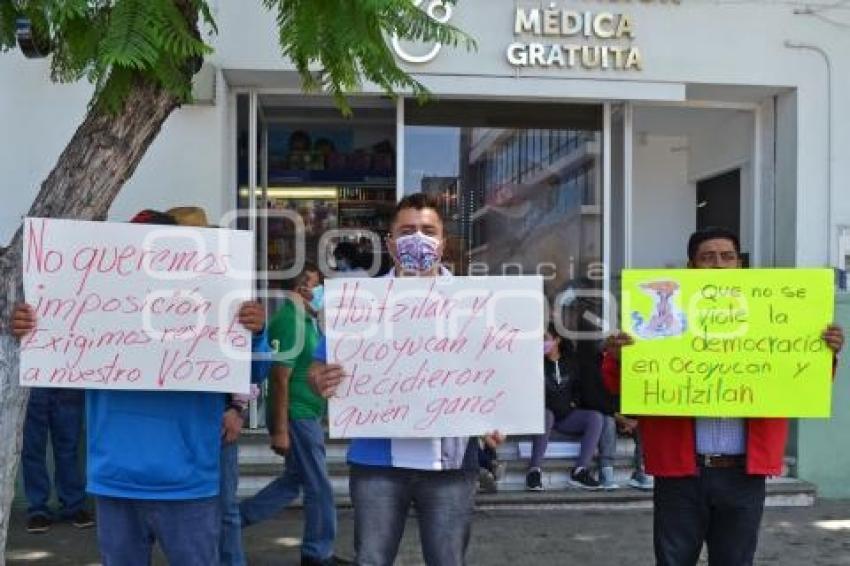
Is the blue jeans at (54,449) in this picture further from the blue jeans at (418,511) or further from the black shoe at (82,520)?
the blue jeans at (418,511)

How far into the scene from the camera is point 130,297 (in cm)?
326

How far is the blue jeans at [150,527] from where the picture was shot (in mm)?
3133

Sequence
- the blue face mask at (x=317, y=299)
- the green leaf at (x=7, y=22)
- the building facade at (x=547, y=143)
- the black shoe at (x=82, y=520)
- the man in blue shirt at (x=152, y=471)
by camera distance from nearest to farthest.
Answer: the man in blue shirt at (x=152, y=471) → the green leaf at (x=7, y=22) → the blue face mask at (x=317, y=299) → the black shoe at (x=82, y=520) → the building facade at (x=547, y=143)

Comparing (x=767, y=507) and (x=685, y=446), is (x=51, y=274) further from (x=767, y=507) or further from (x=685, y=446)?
(x=767, y=507)

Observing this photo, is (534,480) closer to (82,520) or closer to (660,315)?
(82,520)

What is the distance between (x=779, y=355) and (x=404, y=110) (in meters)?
4.91

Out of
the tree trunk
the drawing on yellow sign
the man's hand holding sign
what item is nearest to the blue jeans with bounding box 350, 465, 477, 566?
the man's hand holding sign

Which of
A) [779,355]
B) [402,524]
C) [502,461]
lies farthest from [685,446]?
[502,461]

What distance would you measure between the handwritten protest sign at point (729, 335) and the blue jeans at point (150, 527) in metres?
1.69

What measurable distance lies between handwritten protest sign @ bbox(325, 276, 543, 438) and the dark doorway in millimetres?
5771

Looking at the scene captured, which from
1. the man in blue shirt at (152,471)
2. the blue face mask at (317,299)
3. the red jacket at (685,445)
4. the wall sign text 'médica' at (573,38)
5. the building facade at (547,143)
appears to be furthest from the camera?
the wall sign text 'médica' at (573,38)

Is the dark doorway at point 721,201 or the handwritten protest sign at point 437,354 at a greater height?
the dark doorway at point 721,201

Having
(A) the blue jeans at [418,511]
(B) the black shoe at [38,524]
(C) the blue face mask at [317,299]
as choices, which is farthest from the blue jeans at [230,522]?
(B) the black shoe at [38,524]

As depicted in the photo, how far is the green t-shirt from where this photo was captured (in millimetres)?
5086
